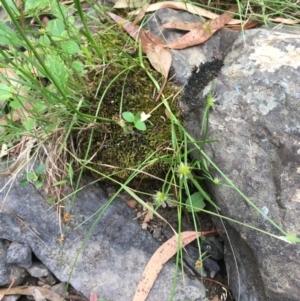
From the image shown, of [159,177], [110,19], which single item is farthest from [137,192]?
[110,19]

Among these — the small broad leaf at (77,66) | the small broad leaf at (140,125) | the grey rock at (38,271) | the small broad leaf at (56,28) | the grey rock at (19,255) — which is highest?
the small broad leaf at (56,28)

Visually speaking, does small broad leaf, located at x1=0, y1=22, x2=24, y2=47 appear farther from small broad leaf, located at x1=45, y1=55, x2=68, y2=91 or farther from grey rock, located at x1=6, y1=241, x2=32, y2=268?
grey rock, located at x1=6, y1=241, x2=32, y2=268

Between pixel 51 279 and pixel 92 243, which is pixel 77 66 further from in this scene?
pixel 51 279

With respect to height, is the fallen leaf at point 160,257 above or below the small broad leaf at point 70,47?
below

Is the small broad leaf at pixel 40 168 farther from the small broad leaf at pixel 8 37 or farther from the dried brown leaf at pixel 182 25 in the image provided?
the dried brown leaf at pixel 182 25

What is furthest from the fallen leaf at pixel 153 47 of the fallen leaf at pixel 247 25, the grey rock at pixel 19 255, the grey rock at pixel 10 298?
the grey rock at pixel 10 298
